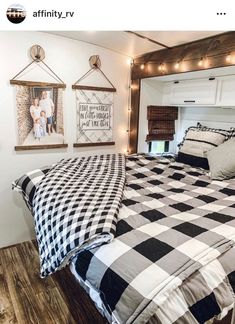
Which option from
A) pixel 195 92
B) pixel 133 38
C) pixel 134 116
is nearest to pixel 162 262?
pixel 133 38

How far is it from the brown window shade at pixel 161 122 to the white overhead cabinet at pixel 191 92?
14 cm

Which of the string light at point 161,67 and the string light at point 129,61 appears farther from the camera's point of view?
the string light at point 129,61

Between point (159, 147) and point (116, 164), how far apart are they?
4.39 feet

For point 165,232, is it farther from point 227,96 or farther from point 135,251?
point 227,96

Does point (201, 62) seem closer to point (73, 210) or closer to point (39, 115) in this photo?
point (39, 115)

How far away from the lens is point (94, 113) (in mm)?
2852

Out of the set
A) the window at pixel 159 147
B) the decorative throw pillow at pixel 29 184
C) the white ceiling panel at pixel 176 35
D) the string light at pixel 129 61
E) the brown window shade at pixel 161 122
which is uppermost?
the white ceiling panel at pixel 176 35

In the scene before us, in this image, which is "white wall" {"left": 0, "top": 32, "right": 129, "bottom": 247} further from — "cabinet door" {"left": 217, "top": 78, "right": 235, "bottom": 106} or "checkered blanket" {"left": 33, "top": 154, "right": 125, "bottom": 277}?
"cabinet door" {"left": 217, "top": 78, "right": 235, "bottom": 106}

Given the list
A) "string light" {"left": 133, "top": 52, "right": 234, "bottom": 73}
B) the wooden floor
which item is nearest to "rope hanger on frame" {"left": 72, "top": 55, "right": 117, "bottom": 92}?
"string light" {"left": 133, "top": 52, "right": 234, "bottom": 73}

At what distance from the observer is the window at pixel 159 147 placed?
3.37 m

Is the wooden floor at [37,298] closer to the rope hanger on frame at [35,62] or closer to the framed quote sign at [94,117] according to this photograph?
the framed quote sign at [94,117]

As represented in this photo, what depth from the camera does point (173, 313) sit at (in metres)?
0.85
